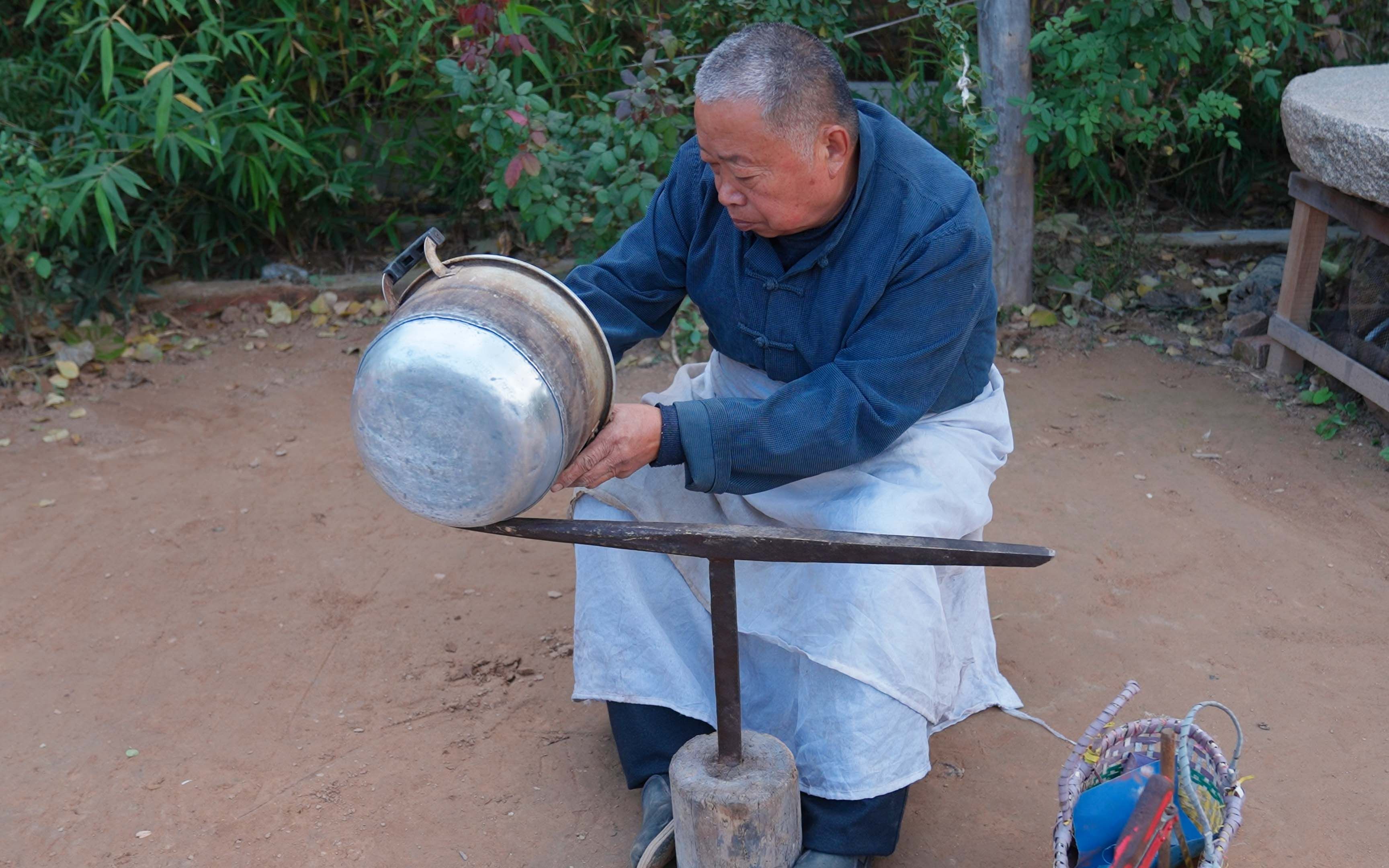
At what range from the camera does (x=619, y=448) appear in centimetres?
202

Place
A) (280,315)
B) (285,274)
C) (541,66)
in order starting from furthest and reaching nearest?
1. (285,274)
2. (280,315)
3. (541,66)

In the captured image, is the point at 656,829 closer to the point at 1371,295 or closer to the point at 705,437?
the point at 705,437

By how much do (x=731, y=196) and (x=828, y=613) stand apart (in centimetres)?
75

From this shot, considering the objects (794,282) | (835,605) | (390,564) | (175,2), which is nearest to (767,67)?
(794,282)

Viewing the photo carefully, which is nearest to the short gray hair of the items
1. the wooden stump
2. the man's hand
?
the man's hand

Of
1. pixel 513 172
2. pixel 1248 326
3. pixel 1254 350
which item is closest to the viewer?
pixel 513 172

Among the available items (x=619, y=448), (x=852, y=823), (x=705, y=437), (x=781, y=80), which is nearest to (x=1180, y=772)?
(x=852, y=823)

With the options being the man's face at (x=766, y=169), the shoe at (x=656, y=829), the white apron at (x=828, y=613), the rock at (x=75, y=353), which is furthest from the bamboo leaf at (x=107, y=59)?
the shoe at (x=656, y=829)

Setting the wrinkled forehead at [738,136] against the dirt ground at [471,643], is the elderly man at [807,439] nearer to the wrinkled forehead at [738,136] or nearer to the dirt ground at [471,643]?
the wrinkled forehead at [738,136]

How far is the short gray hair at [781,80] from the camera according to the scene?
1992 mm

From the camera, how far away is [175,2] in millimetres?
4352

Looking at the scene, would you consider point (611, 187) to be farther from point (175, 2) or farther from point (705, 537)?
point (705, 537)

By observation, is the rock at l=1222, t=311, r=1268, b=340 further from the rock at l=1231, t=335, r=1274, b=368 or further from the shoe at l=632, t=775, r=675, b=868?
the shoe at l=632, t=775, r=675, b=868

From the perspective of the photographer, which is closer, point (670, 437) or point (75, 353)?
point (670, 437)
